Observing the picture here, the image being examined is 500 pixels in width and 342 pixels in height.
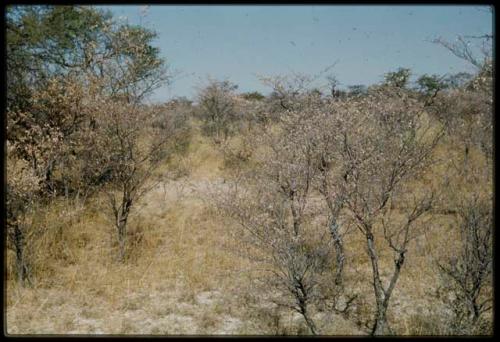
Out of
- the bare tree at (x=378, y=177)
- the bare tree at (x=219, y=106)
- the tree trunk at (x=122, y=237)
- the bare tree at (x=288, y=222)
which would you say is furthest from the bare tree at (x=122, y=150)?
the bare tree at (x=219, y=106)

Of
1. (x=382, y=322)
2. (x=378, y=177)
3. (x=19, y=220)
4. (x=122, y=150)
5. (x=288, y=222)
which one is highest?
(x=122, y=150)

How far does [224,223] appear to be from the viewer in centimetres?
811

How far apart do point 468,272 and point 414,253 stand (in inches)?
93.4

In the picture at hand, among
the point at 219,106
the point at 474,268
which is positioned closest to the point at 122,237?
the point at 474,268

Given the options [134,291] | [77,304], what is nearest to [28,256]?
[77,304]

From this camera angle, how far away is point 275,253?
4.87 m

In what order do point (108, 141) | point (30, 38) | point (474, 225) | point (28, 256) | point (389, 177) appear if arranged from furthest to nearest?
1. point (108, 141)
2. point (30, 38)
3. point (28, 256)
4. point (389, 177)
5. point (474, 225)

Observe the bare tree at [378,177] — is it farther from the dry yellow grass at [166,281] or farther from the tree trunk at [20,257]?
the tree trunk at [20,257]

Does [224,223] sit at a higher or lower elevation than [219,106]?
lower

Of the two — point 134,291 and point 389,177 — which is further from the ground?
point 389,177

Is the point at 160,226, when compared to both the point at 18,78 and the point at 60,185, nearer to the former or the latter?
the point at 60,185

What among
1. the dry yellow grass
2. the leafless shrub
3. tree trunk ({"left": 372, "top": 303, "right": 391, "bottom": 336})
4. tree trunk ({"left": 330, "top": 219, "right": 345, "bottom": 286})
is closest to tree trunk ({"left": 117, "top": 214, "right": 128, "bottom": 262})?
the dry yellow grass

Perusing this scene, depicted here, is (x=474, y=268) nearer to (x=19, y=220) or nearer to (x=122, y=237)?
(x=122, y=237)

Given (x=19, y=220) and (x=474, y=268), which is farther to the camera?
(x=19, y=220)
